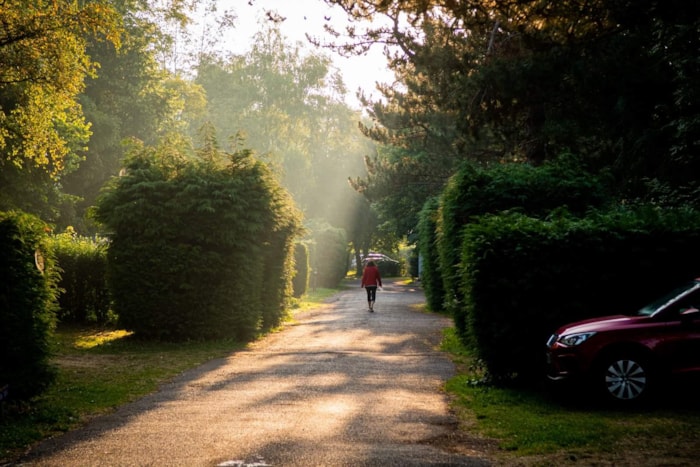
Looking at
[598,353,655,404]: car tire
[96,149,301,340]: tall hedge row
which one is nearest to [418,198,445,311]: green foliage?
[96,149,301,340]: tall hedge row

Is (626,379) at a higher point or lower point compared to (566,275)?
lower

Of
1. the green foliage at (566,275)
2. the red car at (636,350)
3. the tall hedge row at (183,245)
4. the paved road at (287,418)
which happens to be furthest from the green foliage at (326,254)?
the red car at (636,350)

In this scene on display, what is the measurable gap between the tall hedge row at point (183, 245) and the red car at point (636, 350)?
996 cm

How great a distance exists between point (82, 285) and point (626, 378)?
18.3 m

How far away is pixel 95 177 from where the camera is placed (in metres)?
41.7

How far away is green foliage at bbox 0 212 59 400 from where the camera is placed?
9070 millimetres

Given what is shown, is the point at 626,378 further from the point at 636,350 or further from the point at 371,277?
the point at 371,277

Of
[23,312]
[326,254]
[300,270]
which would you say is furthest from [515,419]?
[326,254]

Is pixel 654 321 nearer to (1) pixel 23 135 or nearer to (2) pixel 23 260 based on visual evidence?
(2) pixel 23 260

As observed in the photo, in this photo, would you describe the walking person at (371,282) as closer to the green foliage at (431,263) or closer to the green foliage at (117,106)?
the green foliage at (431,263)

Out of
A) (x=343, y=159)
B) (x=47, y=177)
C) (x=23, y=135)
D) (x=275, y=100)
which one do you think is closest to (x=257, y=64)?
(x=275, y=100)

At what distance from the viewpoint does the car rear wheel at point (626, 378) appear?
356 inches

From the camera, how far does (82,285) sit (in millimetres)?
22828

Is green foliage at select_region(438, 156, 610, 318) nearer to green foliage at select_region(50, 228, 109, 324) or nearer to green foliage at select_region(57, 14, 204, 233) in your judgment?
green foliage at select_region(50, 228, 109, 324)
